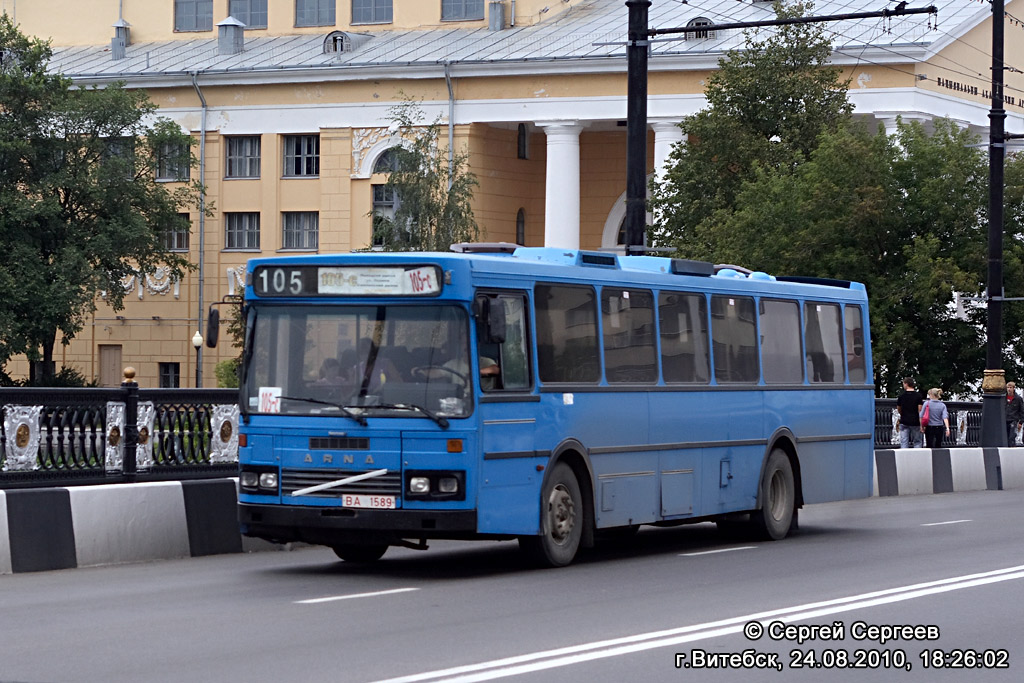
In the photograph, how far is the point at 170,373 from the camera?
226 feet

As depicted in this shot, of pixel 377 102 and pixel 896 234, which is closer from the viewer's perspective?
pixel 896 234

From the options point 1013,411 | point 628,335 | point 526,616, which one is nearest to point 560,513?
point 628,335

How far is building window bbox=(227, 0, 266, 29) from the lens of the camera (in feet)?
233

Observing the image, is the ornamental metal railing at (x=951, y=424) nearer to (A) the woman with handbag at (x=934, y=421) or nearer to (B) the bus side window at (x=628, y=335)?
(A) the woman with handbag at (x=934, y=421)

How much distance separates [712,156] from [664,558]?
100ft

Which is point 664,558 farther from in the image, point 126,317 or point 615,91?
point 126,317

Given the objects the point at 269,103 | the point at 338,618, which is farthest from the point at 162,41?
the point at 338,618

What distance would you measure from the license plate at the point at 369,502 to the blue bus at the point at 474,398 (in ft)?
0.04

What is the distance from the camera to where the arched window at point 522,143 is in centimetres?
6938

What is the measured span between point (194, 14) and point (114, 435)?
55.1 m

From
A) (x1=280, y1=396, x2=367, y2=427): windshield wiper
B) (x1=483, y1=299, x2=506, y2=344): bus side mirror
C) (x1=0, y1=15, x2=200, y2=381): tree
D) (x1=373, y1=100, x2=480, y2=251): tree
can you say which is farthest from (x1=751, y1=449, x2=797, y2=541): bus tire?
(x1=0, y1=15, x2=200, y2=381): tree

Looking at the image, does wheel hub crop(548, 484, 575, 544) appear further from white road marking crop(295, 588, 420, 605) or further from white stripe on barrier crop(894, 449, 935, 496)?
white stripe on barrier crop(894, 449, 935, 496)

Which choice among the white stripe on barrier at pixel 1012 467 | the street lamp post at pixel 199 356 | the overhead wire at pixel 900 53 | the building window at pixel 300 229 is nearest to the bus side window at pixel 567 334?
the white stripe on barrier at pixel 1012 467

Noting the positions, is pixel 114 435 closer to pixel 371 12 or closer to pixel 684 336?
pixel 684 336
